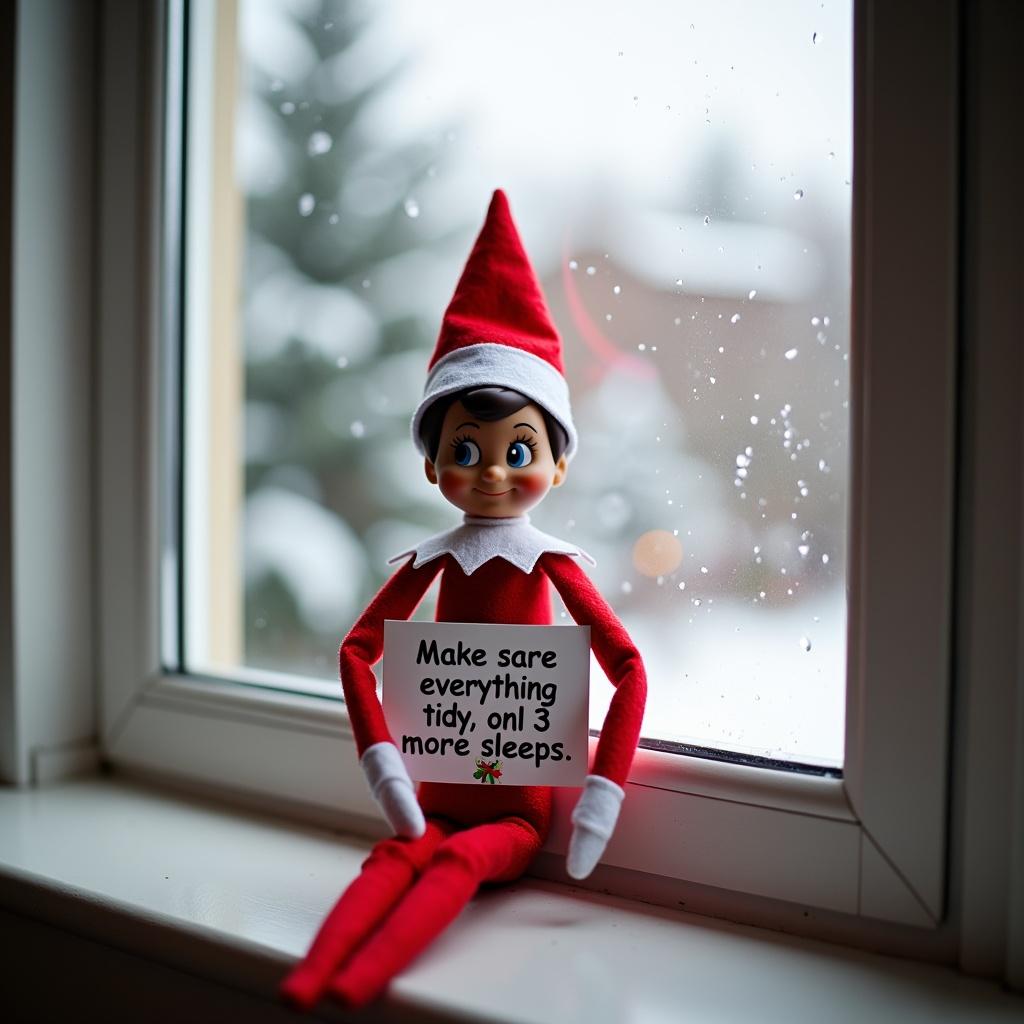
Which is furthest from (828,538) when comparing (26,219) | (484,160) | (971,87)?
(26,219)

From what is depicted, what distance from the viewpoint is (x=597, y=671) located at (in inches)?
28.9

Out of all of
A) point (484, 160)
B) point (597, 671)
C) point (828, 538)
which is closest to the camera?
point (828, 538)

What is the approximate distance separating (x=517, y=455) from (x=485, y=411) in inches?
1.5

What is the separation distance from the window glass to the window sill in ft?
0.45

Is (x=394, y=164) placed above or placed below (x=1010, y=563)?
above

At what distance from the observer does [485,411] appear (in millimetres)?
614

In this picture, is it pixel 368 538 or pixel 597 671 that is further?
pixel 368 538

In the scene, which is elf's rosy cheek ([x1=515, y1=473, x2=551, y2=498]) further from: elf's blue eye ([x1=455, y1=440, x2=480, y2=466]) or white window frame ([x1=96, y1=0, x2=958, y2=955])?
white window frame ([x1=96, y1=0, x2=958, y2=955])

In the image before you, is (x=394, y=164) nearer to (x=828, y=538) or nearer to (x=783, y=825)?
(x=828, y=538)

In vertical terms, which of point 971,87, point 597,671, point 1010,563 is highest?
point 971,87

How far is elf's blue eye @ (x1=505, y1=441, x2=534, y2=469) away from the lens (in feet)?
Answer: 2.05

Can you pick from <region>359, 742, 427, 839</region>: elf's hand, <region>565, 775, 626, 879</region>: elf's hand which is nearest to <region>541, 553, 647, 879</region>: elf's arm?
<region>565, 775, 626, 879</region>: elf's hand

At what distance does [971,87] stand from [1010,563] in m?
0.29

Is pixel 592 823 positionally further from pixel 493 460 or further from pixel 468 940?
pixel 493 460
